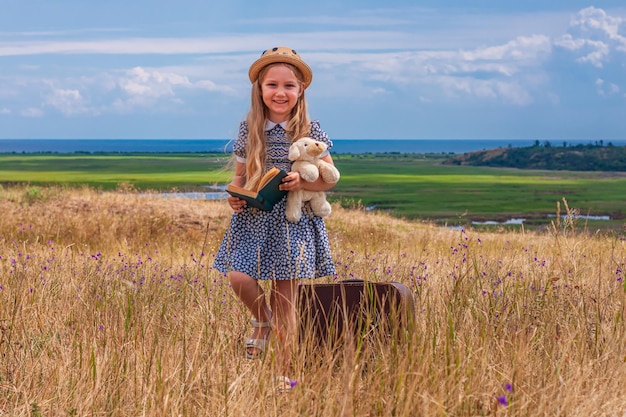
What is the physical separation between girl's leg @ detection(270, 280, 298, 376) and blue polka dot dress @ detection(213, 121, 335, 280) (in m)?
0.11

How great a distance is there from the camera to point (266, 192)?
184 inches

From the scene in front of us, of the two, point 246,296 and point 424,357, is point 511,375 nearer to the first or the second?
point 424,357

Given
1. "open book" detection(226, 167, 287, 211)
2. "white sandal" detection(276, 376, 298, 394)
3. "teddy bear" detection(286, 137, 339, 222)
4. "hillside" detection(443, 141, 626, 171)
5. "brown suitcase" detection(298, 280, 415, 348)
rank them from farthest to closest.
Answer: "hillside" detection(443, 141, 626, 171), "teddy bear" detection(286, 137, 339, 222), "open book" detection(226, 167, 287, 211), "brown suitcase" detection(298, 280, 415, 348), "white sandal" detection(276, 376, 298, 394)

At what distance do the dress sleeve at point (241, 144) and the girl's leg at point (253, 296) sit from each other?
73 centimetres

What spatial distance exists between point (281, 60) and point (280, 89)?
0.58ft

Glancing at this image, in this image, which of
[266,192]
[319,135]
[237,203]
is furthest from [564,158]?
[266,192]

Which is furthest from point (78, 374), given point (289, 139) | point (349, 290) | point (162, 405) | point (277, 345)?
point (289, 139)

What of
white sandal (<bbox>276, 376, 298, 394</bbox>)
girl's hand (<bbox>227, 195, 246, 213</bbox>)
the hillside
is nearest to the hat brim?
girl's hand (<bbox>227, 195, 246, 213</bbox>)

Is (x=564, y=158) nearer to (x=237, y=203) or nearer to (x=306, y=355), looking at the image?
(x=237, y=203)

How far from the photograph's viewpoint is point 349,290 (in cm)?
455

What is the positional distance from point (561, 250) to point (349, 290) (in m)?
3.23

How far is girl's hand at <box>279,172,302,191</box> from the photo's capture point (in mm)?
4691

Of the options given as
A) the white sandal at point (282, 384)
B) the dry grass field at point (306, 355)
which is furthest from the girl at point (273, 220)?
the white sandal at point (282, 384)

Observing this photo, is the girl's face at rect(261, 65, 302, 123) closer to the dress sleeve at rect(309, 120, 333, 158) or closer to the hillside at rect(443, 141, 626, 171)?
the dress sleeve at rect(309, 120, 333, 158)
